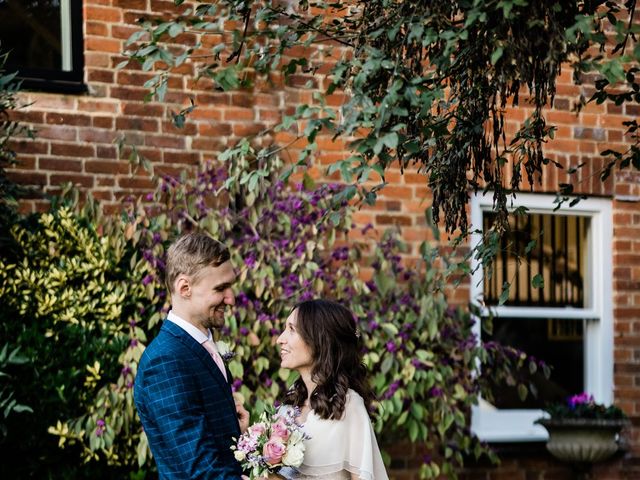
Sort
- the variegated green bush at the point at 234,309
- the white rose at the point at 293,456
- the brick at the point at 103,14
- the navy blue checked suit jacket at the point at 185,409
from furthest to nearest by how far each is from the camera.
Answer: the brick at the point at 103,14, the variegated green bush at the point at 234,309, the white rose at the point at 293,456, the navy blue checked suit jacket at the point at 185,409

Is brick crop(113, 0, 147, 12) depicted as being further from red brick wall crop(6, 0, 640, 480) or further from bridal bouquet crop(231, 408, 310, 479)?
bridal bouquet crop(231, 408, 310, 479)

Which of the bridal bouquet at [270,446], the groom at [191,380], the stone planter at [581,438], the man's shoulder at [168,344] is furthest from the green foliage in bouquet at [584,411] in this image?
the man's shoulder at [168,344]

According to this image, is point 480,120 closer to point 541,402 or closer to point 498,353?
point 498,353

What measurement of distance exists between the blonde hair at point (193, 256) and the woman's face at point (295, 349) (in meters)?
0.68

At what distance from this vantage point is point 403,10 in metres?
3.92

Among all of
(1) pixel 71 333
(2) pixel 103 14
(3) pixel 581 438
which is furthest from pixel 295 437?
(3) pixel 581 438

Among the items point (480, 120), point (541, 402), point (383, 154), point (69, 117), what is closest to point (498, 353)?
point (541, 402)

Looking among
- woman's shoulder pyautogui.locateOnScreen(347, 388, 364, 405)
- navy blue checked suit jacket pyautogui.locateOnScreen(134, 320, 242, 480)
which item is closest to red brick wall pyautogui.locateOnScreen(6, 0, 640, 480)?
woman's shoulder pyautogui.locateOnScreen(347, 388, 364, 405)

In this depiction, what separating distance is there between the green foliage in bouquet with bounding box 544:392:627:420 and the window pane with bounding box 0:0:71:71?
3.80 meters

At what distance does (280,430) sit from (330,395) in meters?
0.53

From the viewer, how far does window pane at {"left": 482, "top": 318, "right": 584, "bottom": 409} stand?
7912 millimetres

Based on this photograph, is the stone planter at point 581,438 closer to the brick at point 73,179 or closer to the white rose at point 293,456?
the brick at point 73,179

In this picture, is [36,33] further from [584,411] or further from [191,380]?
[584,411]

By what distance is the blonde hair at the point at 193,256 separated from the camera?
360 centimetres
